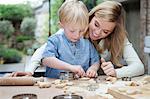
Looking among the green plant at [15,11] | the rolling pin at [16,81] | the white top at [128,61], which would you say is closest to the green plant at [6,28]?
the green plant at [15,11]

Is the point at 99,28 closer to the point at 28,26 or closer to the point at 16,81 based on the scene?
the point at 16,81

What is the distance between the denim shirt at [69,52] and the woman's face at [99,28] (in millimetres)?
76

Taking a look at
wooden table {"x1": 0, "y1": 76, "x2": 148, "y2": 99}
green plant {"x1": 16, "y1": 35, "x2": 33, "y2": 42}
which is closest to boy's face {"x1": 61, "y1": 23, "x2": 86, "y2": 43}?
wooden table {"x1": 0, "y1": 76, "x2": 148, "y2": 99}

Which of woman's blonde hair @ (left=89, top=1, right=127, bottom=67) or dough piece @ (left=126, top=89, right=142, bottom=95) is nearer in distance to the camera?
dough piece @ (left=126, top=89, right=142, bottom=95)

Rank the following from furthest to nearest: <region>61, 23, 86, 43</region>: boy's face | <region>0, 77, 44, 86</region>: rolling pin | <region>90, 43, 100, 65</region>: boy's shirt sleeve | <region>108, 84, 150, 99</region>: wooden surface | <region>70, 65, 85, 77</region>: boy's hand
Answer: <region>90, 43, 100, 65</region>: boy's shirt sleeve → <region>61, 23, 86, 43</region>: boy's face → <region>70, 65, 85, 77</region>: boy's hand → <region>0, 77, 44, 86</region>: rolling pin → <region>108, 84, 150, 99</region>: wooden surface

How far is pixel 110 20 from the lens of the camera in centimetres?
167

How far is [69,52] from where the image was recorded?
1603 mm

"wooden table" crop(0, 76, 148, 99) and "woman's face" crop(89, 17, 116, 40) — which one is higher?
"woman's face" crop(89, 17, 116, 40)

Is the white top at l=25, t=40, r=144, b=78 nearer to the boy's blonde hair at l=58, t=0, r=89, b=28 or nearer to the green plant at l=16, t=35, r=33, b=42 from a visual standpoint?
the boy's blonde hair at l=58, t=0, r=89, b=28

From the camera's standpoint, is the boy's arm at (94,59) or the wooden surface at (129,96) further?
the boy's arm at (94,59)

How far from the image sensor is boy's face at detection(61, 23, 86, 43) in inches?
60.0

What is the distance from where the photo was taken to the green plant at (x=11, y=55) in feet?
11.9

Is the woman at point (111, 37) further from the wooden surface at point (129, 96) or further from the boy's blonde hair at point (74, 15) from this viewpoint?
the wooden surface at point (129, 96)

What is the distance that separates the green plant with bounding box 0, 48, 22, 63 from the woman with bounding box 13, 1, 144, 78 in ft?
6.68
